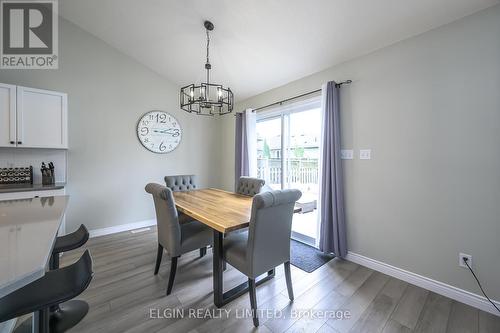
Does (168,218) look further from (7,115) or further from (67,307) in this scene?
(7,115)

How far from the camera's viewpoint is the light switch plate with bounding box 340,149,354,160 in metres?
2.50

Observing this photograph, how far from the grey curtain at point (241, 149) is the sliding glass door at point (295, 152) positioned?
0.36 metres

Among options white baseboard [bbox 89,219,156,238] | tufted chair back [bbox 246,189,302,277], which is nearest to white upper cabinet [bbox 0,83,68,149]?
white baseboard [bbox 89,219,156,238]

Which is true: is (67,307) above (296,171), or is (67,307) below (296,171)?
below

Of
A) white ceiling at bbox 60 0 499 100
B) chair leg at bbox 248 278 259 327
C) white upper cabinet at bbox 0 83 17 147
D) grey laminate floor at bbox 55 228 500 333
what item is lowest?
grey laminate floor at bbox 55 228 500 333

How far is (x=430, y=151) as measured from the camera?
76.4 inches

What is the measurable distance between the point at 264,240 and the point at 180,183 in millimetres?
2056

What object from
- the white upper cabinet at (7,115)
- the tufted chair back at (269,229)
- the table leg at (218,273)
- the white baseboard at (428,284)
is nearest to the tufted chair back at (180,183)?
the table leg at (218,273)

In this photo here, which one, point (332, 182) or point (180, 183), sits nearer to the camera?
point (332, 182)

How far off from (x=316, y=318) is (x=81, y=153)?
3.73m

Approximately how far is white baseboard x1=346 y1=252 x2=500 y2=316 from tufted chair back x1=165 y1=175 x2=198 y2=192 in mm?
2503

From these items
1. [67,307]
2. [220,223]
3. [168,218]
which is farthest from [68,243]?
[220,223]

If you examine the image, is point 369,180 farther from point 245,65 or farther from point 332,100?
point 245,65

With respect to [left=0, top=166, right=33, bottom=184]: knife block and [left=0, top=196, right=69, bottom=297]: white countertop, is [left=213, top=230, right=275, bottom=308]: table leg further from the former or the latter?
[left=0, top=166, right=33, bottom=184]: knife block
